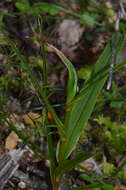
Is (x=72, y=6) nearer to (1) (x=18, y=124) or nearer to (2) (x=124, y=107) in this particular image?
(2) (x=124, y=107)

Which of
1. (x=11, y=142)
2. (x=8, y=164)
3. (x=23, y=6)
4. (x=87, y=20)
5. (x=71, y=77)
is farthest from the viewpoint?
(x=87, y=20)

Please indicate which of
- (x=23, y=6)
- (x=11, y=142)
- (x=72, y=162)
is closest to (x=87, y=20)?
(x=23, y=6)

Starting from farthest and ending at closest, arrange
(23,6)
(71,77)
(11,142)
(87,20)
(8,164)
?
(87,20) < (23,6) < (11,142) < (8,164) < (71,77)

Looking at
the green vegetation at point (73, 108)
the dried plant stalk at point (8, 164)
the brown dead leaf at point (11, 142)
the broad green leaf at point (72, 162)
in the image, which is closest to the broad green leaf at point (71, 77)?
the green vegetation at point (73, 108)

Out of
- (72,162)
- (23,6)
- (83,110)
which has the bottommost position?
(72,162)

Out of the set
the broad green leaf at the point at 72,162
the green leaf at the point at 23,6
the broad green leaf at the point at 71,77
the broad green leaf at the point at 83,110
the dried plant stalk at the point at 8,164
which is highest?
the green leaf at the point at 23,6

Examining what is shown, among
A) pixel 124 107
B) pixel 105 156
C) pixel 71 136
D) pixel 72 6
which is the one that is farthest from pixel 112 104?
pixel 72 6

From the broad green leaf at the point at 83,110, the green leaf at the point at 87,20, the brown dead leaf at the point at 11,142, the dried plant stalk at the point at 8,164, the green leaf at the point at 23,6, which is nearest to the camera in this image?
the broad green leaf at the point at 83,110

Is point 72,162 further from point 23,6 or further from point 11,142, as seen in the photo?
point 23,6

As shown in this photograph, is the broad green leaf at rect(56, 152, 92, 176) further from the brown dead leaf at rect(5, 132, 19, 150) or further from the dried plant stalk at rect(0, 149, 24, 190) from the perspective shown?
the brown dead leaf at rect(5, 132, 19, 150)

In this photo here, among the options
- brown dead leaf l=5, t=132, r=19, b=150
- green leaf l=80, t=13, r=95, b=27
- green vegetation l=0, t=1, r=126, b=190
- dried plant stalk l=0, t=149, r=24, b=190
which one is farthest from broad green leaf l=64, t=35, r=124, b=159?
green leaf l=80, t=13, r=95, b=27

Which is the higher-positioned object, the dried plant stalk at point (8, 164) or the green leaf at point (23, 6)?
the green leaf at point (23, 6)

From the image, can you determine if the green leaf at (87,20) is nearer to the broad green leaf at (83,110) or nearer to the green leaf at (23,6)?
the green leaf at (23,6)
